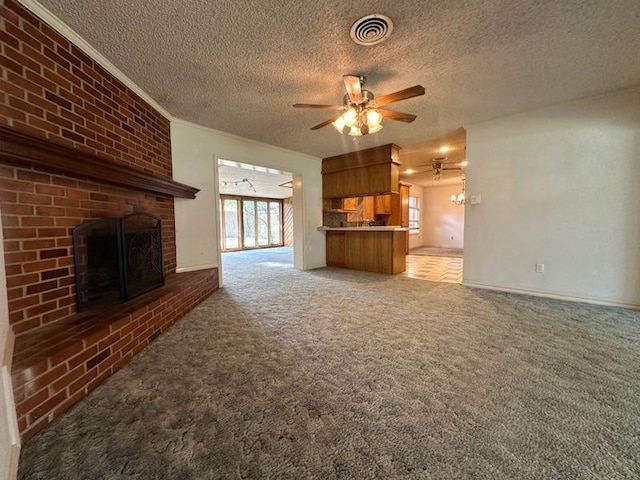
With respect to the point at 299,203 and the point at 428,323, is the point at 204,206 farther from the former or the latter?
the point at 428,323

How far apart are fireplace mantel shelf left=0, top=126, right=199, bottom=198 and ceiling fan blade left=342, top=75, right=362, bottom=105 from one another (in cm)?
196

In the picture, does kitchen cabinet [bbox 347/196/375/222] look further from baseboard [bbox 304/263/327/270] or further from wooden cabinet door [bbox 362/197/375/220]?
baseboard [bbox 304/263/327/270]

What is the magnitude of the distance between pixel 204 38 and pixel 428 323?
2910 millimetres

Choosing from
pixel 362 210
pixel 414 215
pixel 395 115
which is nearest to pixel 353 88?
pixel 395 115

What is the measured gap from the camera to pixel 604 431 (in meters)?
1.10

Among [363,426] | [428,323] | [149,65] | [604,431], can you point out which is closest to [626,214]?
[428,323]

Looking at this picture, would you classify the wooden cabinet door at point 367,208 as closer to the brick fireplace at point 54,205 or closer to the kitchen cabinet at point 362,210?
the kitchen cabinet at point 362,210


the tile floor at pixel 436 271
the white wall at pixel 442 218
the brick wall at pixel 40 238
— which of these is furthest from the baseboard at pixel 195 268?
the white wall at pixel 442 218

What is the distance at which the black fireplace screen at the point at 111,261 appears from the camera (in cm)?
178

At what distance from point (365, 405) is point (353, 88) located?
2.30 m

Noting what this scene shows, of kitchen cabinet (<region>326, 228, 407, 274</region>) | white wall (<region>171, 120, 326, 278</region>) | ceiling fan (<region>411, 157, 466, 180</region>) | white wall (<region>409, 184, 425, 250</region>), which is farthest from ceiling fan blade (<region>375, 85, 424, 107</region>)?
white wall (<region>409, 184, 425, 250</region>)

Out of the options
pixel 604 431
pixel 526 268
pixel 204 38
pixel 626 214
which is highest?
pixel 204 38

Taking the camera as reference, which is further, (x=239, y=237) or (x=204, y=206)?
(x=239, y=237)

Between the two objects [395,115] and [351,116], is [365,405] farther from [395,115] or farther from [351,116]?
[395,115]
